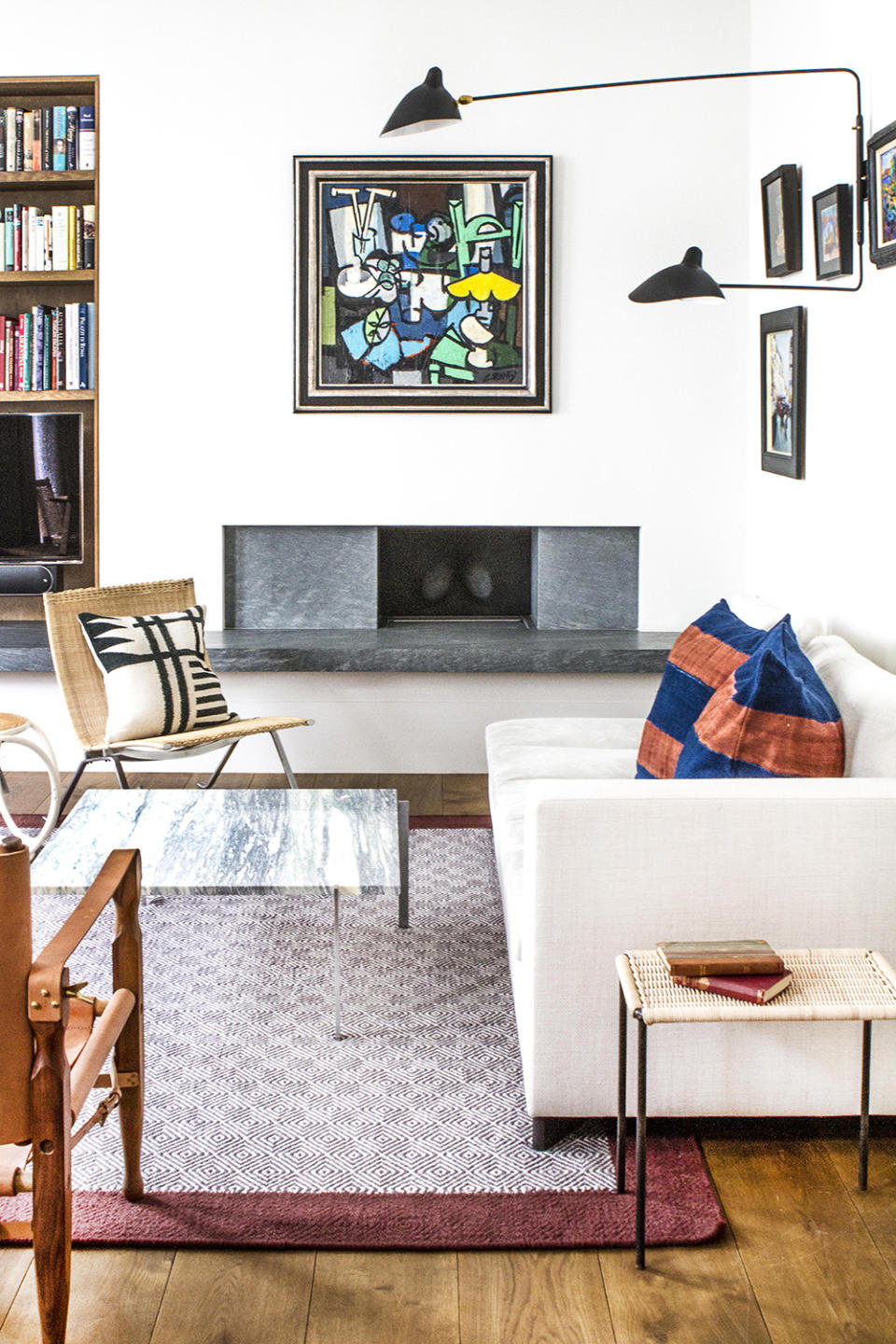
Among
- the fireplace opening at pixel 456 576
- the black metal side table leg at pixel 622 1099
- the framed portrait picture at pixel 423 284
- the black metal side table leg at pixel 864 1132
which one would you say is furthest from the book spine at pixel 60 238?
the black metal side table leg at pixel 864 1132

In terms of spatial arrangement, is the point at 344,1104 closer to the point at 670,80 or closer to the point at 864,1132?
the point at 864,1132

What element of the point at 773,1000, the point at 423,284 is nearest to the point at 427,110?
the point at 423,284

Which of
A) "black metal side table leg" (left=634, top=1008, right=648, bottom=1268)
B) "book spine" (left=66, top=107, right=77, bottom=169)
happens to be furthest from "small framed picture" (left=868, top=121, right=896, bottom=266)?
"book spine" (left=66, top=107, right=77, bottom=169)

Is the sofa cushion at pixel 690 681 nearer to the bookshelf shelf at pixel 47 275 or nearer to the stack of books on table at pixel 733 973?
the stack of books on table at pixel 733 973

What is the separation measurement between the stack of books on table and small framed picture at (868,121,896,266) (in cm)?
188

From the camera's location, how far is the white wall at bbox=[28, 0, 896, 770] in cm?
496

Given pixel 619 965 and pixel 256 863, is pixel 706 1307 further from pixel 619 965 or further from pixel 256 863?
pixel 256 863

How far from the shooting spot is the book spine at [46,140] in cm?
507

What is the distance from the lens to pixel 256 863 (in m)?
2.95

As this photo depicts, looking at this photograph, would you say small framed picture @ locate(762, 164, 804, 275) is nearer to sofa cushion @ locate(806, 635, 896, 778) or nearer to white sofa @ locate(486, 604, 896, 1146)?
sofa cushion @ locate(806, 635, 896, 778)

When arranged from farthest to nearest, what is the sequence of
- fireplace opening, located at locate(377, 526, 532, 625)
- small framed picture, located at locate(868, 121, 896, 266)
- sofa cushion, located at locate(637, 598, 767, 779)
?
fireplace opening, located at locate(377, 526, 532, 625) → small framed picture, located at locate(868, 121, 896, 266) → sofa cushion, located at locate(637, 598, 767, 779)

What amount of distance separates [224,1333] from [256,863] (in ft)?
3.75

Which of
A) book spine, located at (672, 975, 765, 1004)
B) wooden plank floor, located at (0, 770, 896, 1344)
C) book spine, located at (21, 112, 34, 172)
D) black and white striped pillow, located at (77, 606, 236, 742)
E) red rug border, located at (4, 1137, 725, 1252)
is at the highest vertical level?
book spine, located at (21, 112, 34, 172)

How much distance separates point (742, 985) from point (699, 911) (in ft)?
0.88
